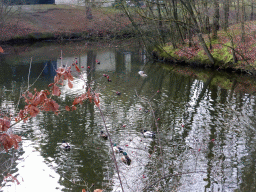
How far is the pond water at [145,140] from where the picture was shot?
6730 mm

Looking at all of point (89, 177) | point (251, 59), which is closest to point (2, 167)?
point (89, 177)

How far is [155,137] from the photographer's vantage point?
8.86m

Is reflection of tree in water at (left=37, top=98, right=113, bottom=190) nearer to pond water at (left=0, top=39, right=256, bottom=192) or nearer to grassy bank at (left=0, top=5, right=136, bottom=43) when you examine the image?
pond water at (left=0, top=39, right=256, bottom=192)

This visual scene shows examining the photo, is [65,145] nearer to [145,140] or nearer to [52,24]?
[145,140]

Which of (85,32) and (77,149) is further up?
(85,32)

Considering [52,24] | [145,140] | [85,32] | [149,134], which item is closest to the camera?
[145,140]

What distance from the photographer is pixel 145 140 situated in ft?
28.8

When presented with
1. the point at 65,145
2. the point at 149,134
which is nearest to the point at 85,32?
the point at 149,134

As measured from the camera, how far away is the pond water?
265 inches

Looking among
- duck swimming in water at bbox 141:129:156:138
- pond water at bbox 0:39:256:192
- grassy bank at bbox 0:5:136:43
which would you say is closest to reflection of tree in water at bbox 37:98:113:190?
pond water at bbox 0:39:256:192

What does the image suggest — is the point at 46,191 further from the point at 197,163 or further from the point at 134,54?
the point at 134,54

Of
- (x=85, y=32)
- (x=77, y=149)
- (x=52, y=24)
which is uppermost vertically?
(x=52, y=24)

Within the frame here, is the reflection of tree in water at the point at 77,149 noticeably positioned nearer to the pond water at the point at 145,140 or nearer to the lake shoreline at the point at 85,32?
the pond water at the point at 145,140

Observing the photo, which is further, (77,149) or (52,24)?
(52,24)
